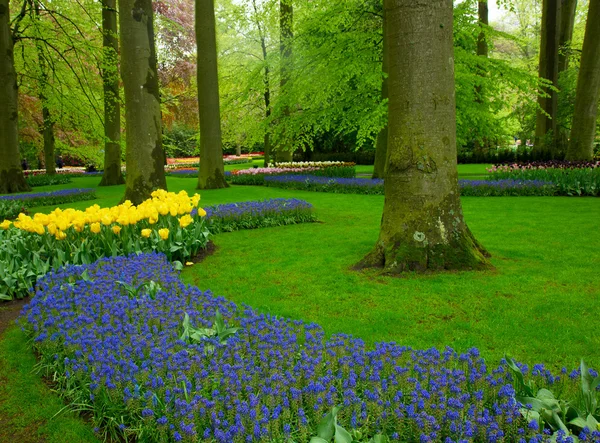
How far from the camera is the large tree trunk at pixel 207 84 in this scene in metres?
17.2

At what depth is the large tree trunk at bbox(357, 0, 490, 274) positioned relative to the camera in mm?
5844

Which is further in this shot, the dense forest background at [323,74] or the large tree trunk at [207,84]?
the large tree trunk at [207,84]

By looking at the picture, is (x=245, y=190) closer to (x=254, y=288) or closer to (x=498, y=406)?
(x=254, y=288)

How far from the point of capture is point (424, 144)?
5906mm

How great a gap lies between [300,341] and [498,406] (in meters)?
1.75

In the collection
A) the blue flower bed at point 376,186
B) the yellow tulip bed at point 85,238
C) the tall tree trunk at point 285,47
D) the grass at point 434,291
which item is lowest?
the grass at point 434,291

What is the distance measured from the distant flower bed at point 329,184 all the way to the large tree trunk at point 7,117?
9.94m

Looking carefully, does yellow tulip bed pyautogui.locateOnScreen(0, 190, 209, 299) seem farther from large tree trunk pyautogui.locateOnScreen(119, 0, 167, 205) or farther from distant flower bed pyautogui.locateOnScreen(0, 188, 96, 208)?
distant flower bed pyautogui.locateOnScreen(0, 188, 96, 208)

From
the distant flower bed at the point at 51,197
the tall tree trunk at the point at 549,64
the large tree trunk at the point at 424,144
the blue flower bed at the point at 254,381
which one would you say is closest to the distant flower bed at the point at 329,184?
the distant flower bed at the point at 51,197

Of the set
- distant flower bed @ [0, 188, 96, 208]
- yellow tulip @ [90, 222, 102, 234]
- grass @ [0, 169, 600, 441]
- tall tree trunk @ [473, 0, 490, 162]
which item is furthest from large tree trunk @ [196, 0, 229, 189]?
yellow tulip @ [90, 222, 102, 234]

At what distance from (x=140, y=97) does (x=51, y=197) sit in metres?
7.15

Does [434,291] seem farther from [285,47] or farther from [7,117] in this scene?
[7,117]

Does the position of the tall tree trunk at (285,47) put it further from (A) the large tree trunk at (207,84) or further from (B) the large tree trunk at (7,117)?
(B) the large tree trunk at (7,117)

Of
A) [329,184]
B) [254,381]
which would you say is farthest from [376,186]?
[254,381]
